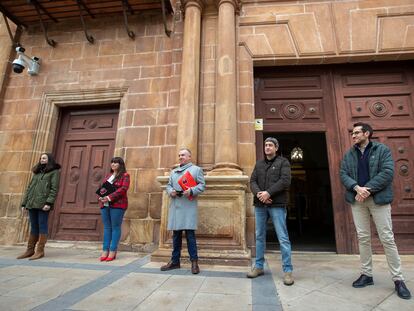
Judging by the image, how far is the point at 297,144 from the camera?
35.3 feet

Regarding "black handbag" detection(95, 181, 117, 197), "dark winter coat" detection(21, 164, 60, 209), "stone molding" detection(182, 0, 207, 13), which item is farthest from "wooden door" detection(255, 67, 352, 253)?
"dark winter coat" detection(21, 164, 60, 209)

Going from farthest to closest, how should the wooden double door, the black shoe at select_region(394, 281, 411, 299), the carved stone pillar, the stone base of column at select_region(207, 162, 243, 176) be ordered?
the wooden double door < the stone base of column at select_region(207, 162, 243, 176) < the carved stone pillar < the black shoe at select_region(394, 281, 411, 299)

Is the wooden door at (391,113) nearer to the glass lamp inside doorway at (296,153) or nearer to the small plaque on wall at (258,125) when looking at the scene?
the small plaque on wall at (258,125)

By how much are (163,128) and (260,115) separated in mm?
2014

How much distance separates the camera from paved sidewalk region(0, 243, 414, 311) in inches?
90.7

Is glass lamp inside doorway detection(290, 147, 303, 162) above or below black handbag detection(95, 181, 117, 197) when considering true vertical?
above

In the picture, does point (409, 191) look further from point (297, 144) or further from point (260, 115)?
point (297, 144)

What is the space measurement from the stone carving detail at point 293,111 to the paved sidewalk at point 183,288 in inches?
110

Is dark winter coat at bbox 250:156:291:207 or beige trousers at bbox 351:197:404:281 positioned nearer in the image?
beige trousers at bbox 351:197:404:281

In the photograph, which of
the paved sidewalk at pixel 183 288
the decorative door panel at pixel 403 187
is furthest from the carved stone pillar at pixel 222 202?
the decorative door panel at pixel 403 187

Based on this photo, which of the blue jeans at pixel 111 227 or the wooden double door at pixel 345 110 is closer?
the blue jeans at pixel 111 227

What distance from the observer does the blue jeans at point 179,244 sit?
3.51m

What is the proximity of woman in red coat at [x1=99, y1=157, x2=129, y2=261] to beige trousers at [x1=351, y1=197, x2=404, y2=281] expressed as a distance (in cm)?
332

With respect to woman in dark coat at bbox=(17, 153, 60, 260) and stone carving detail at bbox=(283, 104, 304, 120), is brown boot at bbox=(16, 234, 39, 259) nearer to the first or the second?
woman in dark coat at bbox=(17, 153, 60, 260)
